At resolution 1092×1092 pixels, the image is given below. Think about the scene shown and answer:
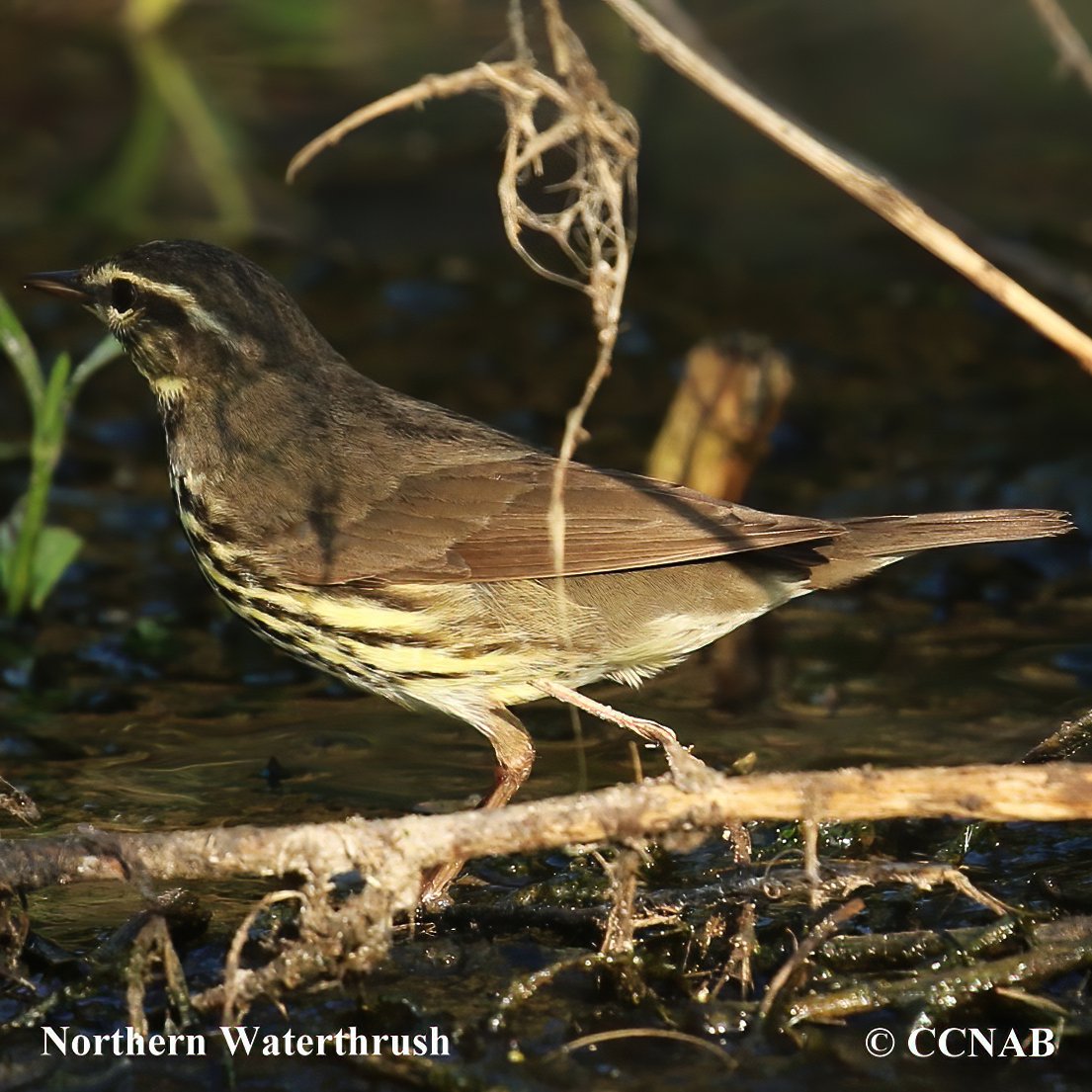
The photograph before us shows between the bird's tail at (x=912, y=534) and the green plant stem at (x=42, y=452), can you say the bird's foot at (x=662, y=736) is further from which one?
the green plant stem at (x=42, y=452)

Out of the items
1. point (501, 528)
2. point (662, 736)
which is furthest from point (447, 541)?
point (662, 736)

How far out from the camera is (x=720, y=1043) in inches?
176

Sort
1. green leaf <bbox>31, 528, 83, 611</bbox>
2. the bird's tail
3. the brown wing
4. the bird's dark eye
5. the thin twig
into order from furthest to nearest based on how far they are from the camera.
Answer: green leaf <bbox>31, 528, 83, 611</bbox> < the bird's dark eye < the brown wing < the bird's tail < the thin twig

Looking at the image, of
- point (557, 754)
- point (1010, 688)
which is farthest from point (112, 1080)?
point (1010, 688)

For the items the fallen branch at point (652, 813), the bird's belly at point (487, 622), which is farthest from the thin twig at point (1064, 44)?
the fallen branch at point (652, 813)

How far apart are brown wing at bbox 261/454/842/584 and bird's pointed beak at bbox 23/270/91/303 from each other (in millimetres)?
1377

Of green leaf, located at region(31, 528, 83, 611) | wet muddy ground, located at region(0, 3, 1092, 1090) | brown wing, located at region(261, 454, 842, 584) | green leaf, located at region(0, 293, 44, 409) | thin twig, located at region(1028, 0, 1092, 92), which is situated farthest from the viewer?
green leaf, located at region(31, 528, 83, 611)

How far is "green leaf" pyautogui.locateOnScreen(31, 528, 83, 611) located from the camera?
7.32m

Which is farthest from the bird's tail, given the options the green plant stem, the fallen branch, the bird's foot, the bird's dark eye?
the green plant stem

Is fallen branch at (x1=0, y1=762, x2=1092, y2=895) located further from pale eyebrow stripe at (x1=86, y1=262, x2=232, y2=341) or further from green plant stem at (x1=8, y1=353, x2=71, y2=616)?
green plant stem at (x1=8, y1=353, x2=71, y2=616)

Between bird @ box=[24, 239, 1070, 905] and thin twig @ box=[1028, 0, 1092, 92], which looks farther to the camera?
bird @ box=[24, 239, 1070, 905]

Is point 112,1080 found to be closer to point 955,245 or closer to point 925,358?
A: point 955,245

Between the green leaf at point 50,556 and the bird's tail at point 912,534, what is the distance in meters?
3.14

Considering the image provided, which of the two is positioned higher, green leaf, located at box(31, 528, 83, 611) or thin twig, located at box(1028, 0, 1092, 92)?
thin twig, located at box(1028, 0, 1092, 92)
